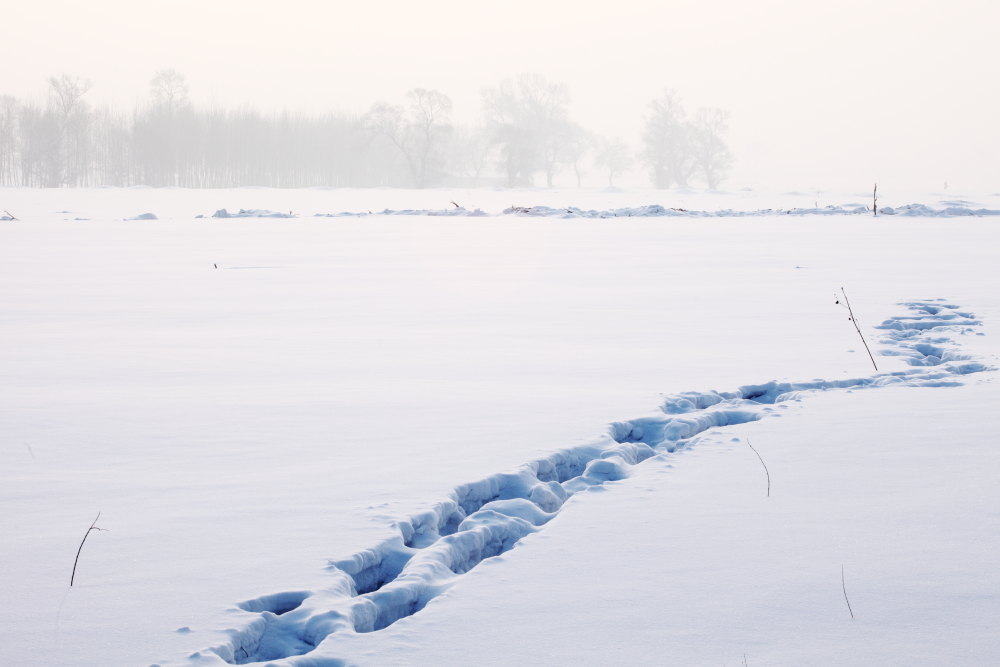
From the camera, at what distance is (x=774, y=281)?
328 inches

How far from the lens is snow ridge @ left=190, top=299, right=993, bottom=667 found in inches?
71.4

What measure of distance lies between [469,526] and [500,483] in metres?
0.35

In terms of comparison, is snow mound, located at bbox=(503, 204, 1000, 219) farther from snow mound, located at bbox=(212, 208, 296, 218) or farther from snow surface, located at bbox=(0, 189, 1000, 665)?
snow surface, located at bbox=(0, 189, 1000, 665)

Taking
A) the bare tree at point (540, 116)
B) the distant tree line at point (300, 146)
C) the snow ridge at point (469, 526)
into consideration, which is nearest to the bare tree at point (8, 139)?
the distant tree line at point (300, 146)

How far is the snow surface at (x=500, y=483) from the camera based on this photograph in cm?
179

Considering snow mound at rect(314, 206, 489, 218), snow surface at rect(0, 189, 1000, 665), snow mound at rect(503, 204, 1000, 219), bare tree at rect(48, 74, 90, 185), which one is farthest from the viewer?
bare tree at rect(48, 74, 90, 185)

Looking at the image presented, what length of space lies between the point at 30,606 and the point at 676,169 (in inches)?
2321

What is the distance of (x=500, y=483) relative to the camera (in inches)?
108

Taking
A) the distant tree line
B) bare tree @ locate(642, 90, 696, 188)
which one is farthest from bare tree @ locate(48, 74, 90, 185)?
bare tree @ locate(642, 90, 696, 188)

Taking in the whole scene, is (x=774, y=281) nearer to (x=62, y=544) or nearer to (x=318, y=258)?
(x=318, y=258)

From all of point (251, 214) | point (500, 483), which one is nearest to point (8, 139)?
point (251, 214)

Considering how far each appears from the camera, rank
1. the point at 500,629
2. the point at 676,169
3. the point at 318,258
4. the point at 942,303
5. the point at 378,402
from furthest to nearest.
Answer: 1. the point at 676,169
2. the point at 318,258
3. the point at 942,303
4. the point at 378,402
5. the point at 500,629

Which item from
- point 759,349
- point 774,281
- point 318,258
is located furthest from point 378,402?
point 318,258

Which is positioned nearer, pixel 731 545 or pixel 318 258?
pixel 731 545
